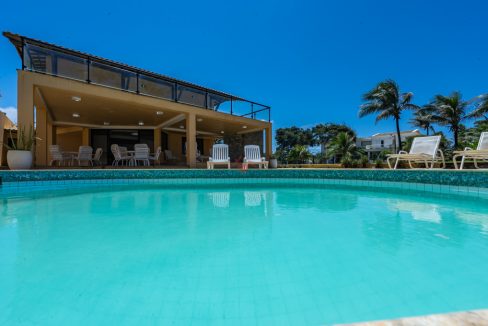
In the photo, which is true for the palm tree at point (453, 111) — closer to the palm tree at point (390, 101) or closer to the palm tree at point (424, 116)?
the palm tree at point (424, 116)

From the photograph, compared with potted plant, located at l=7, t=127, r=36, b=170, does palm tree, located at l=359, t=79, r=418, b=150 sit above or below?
above

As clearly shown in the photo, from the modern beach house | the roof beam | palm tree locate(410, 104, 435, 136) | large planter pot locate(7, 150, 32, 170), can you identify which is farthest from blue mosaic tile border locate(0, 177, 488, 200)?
palm tree locate(410, 104, 435, 136)

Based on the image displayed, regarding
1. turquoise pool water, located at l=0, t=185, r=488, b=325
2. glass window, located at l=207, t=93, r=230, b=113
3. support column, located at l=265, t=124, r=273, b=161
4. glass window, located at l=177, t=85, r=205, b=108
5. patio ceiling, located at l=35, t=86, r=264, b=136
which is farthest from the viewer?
support column, located at l=265, t=124, r=273, b=161

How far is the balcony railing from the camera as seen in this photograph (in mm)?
6953

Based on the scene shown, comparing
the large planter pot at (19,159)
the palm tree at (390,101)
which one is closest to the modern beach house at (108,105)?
the large planter pot at (19,159)

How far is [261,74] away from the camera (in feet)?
65.7

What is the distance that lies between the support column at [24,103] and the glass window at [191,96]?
15.6ft

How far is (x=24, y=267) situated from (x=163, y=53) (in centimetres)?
1522

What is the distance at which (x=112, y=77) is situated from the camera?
8320mm

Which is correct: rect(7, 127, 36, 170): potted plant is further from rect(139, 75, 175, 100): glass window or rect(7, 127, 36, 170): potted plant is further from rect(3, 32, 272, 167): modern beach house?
rect(139, 75, 175, 100): glass window

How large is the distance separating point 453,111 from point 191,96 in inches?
710

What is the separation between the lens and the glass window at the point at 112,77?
26.1 feet

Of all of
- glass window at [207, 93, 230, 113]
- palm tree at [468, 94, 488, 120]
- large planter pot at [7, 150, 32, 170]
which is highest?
palm tree at [468, 94, 488, 120]

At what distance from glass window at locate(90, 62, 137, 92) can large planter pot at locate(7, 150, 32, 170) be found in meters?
3.11
